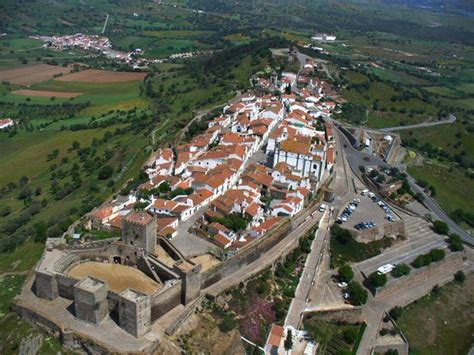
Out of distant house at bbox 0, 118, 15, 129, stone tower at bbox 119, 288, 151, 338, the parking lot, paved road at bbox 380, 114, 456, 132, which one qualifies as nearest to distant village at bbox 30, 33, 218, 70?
distant house at bbox 0, 118, 15, 129

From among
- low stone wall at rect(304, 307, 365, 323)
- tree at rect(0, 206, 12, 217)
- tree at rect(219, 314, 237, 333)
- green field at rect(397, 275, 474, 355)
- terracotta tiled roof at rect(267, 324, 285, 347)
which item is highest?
tree at rect(219, 314, 237, 333)

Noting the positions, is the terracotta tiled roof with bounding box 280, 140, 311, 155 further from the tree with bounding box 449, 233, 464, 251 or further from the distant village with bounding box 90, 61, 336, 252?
the tree with bounding box 449, 233, 464, 251

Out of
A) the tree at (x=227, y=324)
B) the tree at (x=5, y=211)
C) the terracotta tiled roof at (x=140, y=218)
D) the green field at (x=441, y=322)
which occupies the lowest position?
the tree at (x=5, y=211)

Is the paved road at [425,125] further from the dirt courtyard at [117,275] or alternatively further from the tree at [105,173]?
the dirt courtyard at [117,275]

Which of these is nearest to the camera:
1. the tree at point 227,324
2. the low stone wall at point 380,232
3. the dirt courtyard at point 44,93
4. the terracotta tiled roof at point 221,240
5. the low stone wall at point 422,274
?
the tree at point 227,324

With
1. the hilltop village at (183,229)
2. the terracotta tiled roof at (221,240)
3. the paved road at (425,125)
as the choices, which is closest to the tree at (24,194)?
the hilltop village at (183,229)
